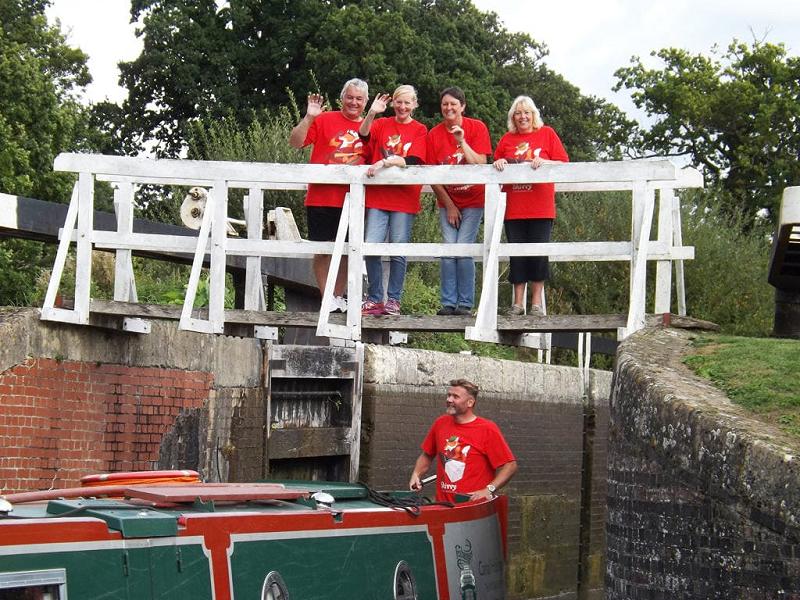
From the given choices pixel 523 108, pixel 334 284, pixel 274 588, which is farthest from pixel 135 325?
pixel 274 588

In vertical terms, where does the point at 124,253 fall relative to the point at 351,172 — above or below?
below

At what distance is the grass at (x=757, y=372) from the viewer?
24.7 feet

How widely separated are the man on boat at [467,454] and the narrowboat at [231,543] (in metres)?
0.57

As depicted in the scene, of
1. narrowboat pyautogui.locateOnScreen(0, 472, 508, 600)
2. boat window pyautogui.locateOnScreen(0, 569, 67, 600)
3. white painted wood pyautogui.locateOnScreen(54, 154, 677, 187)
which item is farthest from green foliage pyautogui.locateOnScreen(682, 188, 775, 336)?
boat window pyautogui.locateOnScreen(0, 569, 67, 600)

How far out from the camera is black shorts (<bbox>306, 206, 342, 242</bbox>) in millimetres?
9883

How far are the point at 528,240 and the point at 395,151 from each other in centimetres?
110

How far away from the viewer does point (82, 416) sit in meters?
9.04

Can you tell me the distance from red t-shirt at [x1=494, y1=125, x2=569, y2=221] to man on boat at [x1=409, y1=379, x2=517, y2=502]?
1249 millimetres

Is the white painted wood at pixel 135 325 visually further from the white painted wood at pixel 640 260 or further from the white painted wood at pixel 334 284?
the white painted wood at pixel 640 260

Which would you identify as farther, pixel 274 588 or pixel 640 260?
pixel 640 260

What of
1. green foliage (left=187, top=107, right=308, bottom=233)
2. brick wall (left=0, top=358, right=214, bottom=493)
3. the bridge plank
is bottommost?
brick wall (left=0, top=358, right=214, bottom=493)

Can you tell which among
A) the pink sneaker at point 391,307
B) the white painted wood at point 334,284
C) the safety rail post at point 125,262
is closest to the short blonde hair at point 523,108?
the white painted wood at point 334,284

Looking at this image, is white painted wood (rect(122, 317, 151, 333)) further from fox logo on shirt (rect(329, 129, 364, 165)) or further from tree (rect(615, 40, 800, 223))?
tree (rect(615, 40, 800, 223))

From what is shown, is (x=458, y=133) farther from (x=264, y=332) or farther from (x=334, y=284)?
(x=264, y=332)
